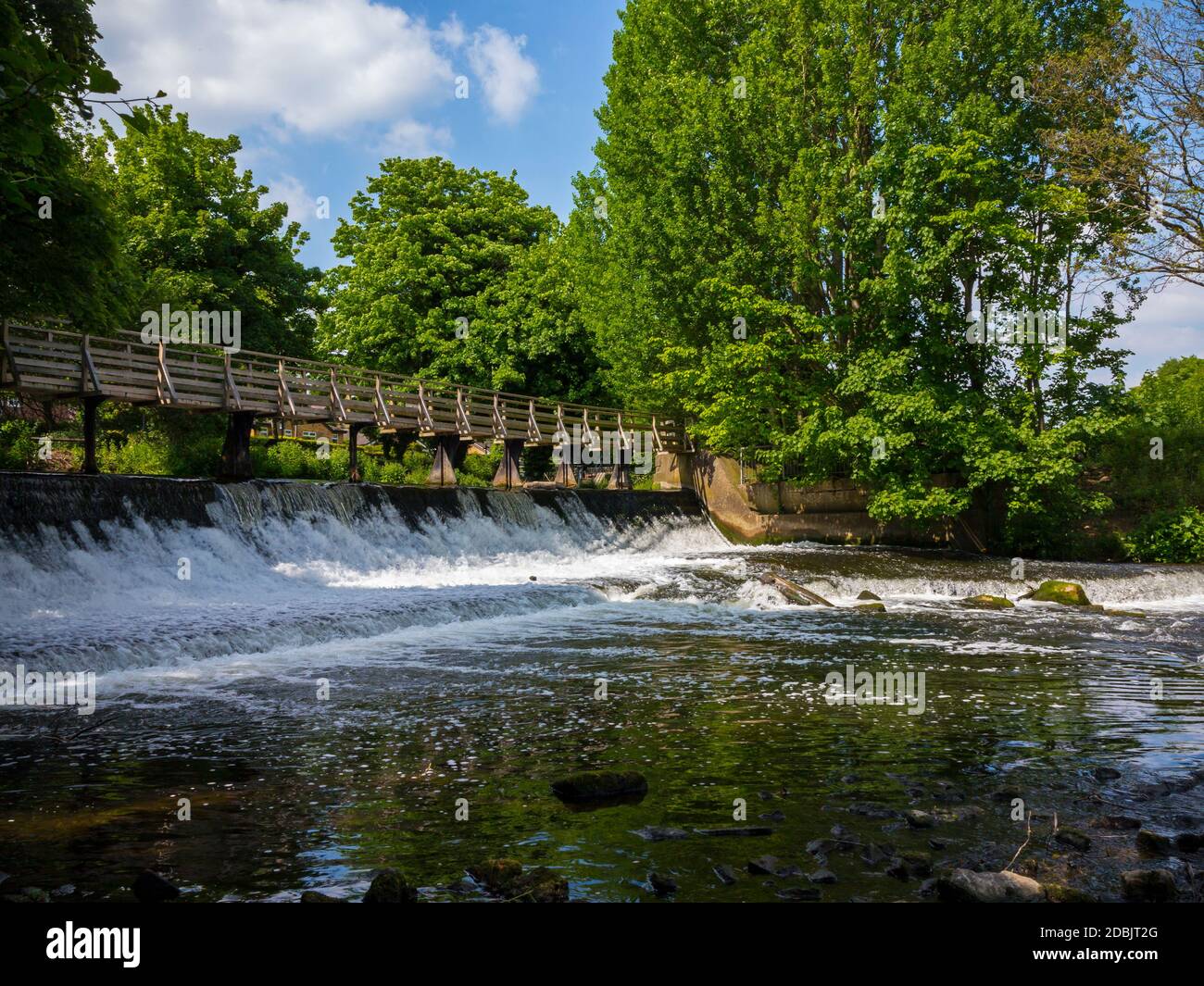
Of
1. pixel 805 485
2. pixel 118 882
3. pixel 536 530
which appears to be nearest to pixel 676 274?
pixel 805 485

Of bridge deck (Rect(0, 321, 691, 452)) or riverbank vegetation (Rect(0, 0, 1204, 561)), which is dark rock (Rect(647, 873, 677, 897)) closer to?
bridge deck (Rect(0, 321, 691, 452))

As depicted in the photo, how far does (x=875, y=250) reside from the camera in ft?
88.4

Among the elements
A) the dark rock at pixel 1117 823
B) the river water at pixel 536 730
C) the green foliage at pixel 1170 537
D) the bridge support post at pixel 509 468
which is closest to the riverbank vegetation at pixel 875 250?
the green foliage at pixel 1170 537

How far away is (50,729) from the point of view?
26.9 ft

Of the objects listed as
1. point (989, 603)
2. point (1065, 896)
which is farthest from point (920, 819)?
point (989, 603)

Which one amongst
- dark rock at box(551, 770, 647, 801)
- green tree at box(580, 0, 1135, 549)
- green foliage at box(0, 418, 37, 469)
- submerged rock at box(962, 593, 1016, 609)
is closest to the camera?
dark rock at box(551, 770, 647, 801)

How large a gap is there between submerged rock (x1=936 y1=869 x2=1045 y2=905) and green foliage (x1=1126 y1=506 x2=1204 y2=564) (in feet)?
82.0

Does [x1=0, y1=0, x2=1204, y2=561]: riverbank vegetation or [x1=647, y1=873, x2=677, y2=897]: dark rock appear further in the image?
[x1=0, y1=0, x2=1204, y2=561]: riverbank vegetation

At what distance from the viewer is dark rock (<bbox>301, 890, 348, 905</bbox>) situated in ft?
13.6

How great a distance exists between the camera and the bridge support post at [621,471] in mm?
36375

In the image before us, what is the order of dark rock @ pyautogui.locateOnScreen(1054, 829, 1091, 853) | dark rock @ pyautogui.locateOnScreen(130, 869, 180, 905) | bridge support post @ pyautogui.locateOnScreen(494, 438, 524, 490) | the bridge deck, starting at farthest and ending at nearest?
bridge support post @ pyautogui.locateOnScreen(494, 438, 524, 490)
the bridge deck
dark rock @ pyautogui.locateOnScreen(1054, 829, 1091, 853)
dark rock @ pyautogui.locateOnScreen(130, 869, 180, 905)

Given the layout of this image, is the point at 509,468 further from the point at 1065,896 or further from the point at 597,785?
the point at 1065,896

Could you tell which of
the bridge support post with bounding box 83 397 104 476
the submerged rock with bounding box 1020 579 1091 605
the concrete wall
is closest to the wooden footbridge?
the bridge support post with bounding box 83 397 104 476
